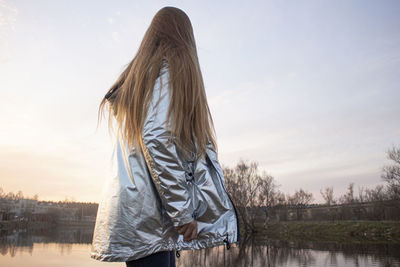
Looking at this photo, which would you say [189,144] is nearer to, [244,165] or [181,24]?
[181,24]

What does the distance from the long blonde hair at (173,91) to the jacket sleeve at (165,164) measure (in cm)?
5

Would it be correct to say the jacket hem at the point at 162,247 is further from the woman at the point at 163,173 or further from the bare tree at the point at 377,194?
the bare tree at the point at 377,194

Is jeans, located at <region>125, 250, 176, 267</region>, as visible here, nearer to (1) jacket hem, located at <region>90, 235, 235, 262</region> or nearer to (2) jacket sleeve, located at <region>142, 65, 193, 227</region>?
(1) jacket hem, located at <region>90, 235, 235, 262</region>

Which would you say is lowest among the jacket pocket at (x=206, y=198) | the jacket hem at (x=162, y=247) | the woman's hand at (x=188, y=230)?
the jacket hem at (x=162, y=247)

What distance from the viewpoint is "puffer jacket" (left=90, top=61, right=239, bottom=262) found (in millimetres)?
1308

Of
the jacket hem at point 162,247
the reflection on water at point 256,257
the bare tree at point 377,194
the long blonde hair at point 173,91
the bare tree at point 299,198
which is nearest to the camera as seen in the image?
the jacket hem at point 162,247

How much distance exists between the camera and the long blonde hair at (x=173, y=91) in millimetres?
1432

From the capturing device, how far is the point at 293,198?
49438 mm

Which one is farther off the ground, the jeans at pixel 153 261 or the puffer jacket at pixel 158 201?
the puffer jacket at pixel 158 201

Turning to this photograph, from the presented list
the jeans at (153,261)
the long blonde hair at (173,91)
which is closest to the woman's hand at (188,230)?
the jeans at (153,261)

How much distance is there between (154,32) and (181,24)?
16 centimetres

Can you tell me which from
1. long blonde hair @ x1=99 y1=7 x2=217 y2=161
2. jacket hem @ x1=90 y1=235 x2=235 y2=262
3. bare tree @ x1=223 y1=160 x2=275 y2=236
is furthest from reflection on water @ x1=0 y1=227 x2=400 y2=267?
bare tree @ x1=223 y1=160 x2=275 y2=236

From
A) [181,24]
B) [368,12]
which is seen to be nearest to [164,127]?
[181,24]

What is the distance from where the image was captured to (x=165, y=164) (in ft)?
4.36
